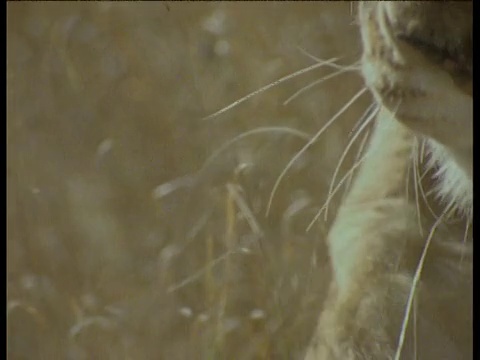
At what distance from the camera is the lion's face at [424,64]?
0.82 metres

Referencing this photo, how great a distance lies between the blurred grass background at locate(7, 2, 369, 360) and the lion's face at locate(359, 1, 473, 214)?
0.68 m

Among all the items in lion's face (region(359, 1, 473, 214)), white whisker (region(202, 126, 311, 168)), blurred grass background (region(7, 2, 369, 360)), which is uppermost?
lion's face (region(359, 1, 473, 214))

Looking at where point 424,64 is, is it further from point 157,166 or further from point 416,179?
point 157,166

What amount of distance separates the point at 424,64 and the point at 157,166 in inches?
41.3

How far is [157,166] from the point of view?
185 cm

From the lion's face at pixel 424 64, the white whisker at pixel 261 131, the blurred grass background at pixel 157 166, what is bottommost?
the blurred grass background at pixel 157 166

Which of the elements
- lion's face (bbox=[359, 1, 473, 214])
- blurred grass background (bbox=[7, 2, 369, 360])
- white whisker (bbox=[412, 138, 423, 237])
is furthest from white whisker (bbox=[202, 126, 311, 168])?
lion's face (bbox=[359, 1, 473, 214])

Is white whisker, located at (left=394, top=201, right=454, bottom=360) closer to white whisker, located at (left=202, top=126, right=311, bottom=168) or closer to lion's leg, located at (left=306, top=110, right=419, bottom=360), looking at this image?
lion's leg, located at (left=306, top=110, right=419, bottom=360)

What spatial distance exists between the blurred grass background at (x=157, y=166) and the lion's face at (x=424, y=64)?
677 mm

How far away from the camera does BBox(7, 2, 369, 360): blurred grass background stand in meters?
1.63

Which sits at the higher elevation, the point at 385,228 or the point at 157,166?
the point at 385,228

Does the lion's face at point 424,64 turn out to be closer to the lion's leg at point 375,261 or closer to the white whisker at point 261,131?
the lion's leg at point 375,261

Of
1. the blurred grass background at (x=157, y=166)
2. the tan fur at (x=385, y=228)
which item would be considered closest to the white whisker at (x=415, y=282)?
the tan fur at (x=385, y=228)

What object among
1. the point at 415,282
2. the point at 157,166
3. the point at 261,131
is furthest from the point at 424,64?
the point at 157,166
